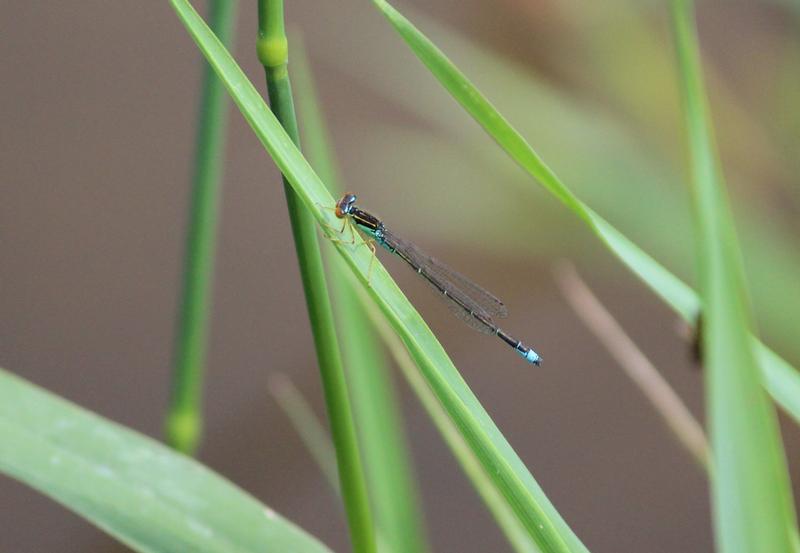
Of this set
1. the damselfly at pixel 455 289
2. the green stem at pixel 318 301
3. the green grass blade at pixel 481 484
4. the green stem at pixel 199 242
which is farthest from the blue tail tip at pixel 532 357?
the green stem at pixel 318 301

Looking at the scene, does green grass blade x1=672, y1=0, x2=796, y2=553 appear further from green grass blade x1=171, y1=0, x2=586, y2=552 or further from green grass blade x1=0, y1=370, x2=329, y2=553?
green grass blade x1=0, y1=370, x2=329, y2=553

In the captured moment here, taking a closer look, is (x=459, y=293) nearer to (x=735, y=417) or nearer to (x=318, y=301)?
(x=318, y=301)

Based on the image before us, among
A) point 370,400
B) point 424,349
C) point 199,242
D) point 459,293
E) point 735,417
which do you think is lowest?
point 735,417

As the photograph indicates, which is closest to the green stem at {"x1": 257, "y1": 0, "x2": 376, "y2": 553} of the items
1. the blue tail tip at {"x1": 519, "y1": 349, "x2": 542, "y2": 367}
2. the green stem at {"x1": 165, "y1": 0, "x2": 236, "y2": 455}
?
the green stem at {"x1": 165, "y1": 0, "x2": 236, "y2": 455}

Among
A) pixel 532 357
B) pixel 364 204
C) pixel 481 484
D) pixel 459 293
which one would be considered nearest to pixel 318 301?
pixel 481 484

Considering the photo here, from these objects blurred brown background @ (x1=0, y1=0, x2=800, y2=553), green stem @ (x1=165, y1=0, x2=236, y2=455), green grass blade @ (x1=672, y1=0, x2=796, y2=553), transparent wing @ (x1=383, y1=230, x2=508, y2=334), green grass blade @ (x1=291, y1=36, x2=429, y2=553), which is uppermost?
blurred brown background @ (x1=0, y1=0, x2=800, y2=553)

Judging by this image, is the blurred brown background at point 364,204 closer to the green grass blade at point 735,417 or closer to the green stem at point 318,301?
the green stem at point 318,301

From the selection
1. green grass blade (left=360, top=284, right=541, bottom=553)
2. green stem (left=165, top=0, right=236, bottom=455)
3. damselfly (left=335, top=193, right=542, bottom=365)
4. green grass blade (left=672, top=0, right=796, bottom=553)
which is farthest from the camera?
damselfly (left=335, top=193, right=542, bottom=365)
